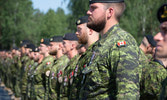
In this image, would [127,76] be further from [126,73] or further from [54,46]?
[54,46]

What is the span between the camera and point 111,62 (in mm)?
2502

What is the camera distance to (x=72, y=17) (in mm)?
18219

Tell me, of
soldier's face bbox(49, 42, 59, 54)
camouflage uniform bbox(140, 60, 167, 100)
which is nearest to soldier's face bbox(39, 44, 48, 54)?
soldier's face bbox(49, 42, 59, 54)

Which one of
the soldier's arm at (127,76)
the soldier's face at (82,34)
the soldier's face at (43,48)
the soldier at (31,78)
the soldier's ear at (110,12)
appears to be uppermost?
the soldier's ear at (110,12)

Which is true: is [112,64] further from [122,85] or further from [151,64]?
[151,64]

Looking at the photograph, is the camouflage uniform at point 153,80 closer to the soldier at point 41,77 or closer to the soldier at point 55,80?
the soldier at point 55,80

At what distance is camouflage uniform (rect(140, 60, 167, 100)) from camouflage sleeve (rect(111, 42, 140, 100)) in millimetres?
784

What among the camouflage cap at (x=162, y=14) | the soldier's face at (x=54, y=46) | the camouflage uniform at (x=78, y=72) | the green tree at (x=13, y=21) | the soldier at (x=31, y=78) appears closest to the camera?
the camouflage cap at (x=162, y=14)

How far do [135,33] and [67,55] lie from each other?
11878 mm

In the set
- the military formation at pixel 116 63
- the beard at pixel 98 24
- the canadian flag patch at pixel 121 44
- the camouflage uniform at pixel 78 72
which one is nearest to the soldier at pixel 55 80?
the camouflage uniform at pixel 78 72

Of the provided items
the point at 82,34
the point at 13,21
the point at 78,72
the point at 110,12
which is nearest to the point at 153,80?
the point at 78,72

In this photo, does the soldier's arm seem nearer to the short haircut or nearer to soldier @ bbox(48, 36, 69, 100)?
the short haircut

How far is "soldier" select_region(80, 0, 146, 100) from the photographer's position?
2.44 m

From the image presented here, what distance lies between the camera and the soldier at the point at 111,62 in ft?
7.99
